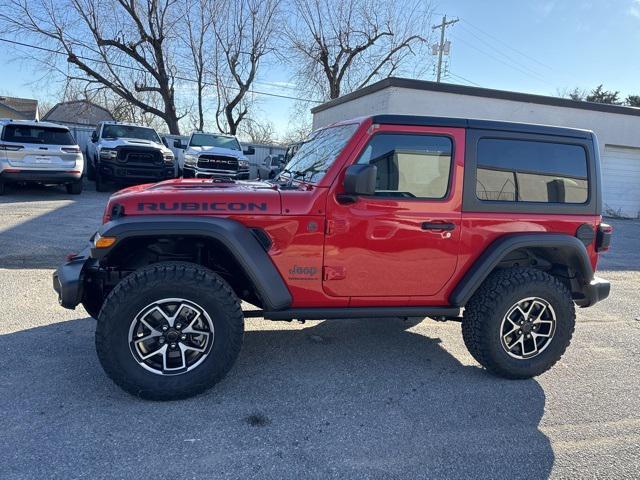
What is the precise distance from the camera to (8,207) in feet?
31.8

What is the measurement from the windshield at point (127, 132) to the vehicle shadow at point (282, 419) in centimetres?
1094

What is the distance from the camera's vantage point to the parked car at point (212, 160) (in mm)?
12773

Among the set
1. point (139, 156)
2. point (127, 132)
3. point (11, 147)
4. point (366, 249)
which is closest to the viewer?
point (366, 249)

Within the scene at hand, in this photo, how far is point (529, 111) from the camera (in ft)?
45.8

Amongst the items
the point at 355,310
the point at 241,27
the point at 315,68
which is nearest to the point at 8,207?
the point at 355,310

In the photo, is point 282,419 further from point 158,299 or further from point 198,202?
point 198,202

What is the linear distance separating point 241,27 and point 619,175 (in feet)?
65.6

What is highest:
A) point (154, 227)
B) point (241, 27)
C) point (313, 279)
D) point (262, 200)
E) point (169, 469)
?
point (241, 27)

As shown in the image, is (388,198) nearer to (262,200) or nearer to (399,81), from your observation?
(262,200)

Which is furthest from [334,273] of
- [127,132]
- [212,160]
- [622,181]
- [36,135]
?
[622,181]

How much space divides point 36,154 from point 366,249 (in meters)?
10.8

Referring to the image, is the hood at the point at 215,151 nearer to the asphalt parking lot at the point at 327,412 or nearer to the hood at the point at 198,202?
the asphalt parking lot at the point at 327,412

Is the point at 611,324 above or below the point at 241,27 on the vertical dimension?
below

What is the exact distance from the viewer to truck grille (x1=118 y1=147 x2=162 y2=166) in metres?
12.6
